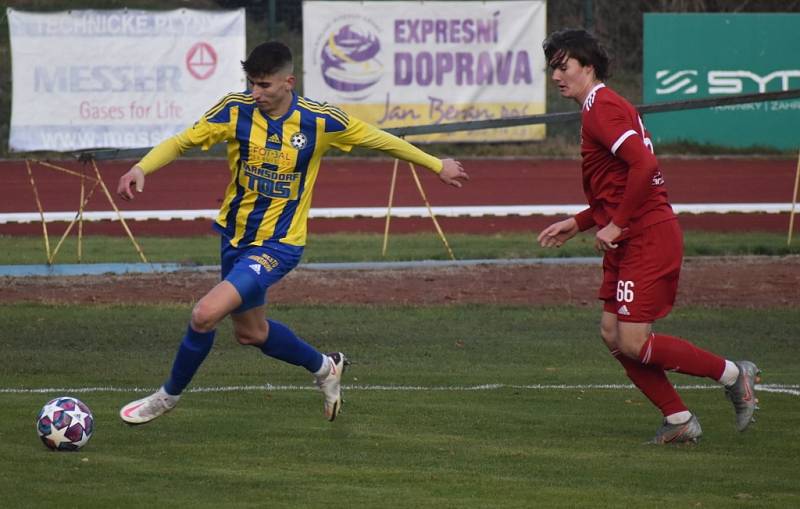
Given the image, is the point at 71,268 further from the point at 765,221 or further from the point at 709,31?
the point at 709,31

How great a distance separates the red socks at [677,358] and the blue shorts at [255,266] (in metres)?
1.88

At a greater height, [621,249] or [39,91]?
[39,91]

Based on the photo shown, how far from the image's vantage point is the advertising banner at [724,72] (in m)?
27.0

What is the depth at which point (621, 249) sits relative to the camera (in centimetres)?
707

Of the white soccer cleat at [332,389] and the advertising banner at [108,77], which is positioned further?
the advertising banner at [108,77]

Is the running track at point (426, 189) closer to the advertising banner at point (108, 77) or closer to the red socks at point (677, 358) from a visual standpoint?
the advertising banner at point (108, 77)

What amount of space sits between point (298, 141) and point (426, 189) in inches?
691

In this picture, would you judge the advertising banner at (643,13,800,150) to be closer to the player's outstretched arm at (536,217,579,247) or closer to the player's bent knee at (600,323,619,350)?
the player's outstretched arm at (536,217,579,247)

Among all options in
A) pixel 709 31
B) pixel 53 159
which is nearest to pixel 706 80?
pixel 709 31

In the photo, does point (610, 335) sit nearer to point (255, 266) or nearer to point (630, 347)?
point (630, 347)

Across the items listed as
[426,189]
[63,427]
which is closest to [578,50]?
[63,427]

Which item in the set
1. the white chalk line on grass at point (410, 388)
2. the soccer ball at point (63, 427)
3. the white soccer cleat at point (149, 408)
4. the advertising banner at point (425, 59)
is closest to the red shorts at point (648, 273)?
the white chalk line on grass at point (410, 388)

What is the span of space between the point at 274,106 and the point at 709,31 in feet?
69.1

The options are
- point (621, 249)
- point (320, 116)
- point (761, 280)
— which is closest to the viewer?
point (621, 249)
